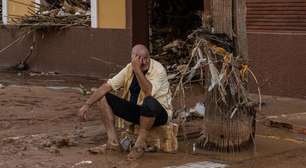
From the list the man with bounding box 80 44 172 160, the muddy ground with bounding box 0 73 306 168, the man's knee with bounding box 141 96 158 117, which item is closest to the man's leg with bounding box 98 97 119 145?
the man with bounding box 80 44 172 160

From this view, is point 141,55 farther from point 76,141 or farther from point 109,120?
point 76,141

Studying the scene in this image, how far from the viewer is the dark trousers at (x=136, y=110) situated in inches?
255

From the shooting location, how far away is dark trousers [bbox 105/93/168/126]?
6484mm

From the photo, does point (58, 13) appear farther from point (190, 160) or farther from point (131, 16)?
point (190, 160)

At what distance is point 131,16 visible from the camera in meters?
14.1

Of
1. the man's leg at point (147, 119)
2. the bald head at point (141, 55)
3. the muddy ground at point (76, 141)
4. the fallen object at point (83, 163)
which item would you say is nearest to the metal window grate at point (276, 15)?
the muddy ground at point (76, 141)

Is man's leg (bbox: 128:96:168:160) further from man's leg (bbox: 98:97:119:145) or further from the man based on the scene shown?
man's leg (bbox: 98:97:119:145)

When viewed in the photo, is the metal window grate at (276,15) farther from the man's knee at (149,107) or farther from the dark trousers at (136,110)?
the man's knee at (149,107)

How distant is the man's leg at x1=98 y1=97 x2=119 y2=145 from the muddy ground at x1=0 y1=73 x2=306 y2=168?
167 mm

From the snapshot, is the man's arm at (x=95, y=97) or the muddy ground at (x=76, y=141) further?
the man's arm at (x=95, y=97)

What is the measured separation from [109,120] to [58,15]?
10.4 metres

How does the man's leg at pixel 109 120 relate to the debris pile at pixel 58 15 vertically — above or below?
below

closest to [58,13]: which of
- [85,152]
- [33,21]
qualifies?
[33,21]

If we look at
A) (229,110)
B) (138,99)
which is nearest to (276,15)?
(229,110)
